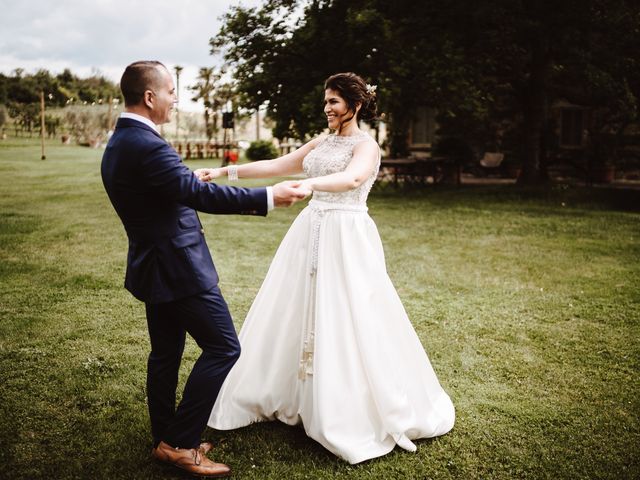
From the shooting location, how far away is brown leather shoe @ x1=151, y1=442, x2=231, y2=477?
2949mm

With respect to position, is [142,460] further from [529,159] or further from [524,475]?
[529,159]

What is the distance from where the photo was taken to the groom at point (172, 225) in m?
2.50

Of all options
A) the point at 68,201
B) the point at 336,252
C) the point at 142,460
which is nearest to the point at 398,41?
the point at 68,201

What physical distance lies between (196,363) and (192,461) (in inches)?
21.7

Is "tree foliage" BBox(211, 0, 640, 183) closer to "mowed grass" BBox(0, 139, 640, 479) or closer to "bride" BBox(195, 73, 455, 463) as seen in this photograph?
"mowed grass" BBox(0, 139, 640, 479)

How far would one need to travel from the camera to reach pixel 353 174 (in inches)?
123

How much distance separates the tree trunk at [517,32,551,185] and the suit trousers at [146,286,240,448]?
615 inches

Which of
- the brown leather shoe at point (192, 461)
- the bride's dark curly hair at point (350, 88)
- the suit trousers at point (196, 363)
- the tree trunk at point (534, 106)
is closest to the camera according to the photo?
the suit trousers at point (196, 363)

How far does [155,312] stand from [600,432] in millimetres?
2888

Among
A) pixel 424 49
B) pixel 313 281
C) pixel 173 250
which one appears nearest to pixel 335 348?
pixel 313 281

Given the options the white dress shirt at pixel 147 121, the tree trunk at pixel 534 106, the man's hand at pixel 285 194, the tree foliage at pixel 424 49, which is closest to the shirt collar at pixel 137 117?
the white dress shirt at pixel 147 121

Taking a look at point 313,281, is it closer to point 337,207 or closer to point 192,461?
point 337,207

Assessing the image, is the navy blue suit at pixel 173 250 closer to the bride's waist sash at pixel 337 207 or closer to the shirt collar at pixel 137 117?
the shirt collar at pixel 137 117

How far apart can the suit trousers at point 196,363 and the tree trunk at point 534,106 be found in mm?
15620
